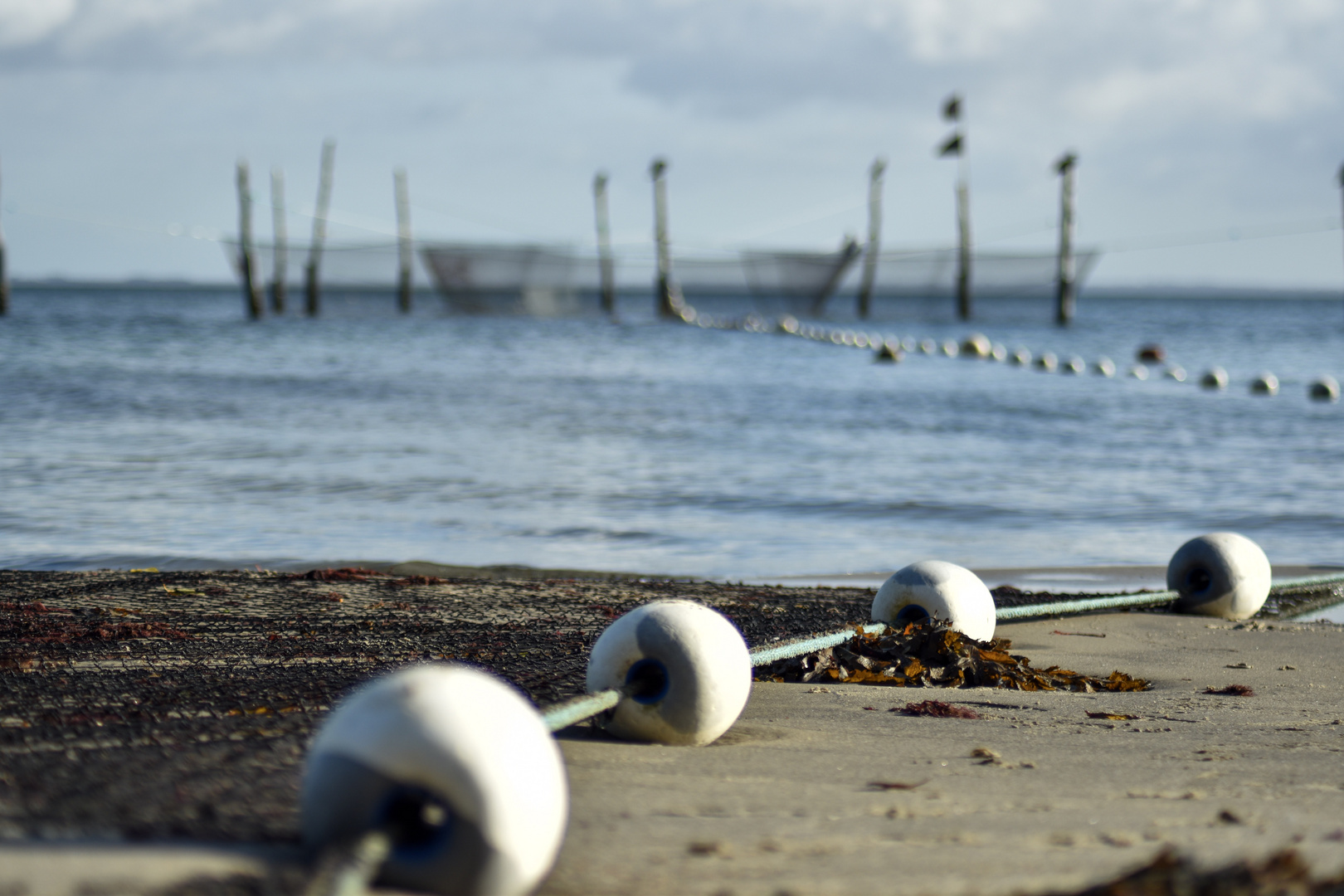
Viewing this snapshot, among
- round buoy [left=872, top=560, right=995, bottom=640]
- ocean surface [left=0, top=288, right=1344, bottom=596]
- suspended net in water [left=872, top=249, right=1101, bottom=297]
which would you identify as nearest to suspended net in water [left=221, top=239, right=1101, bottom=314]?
suspended net in water [left=872, top=249, right=1101, bottom=297]

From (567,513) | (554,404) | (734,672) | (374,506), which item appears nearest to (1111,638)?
(734,672)

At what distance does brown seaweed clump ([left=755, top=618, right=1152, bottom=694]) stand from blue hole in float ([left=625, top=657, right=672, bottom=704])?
46.1 inches

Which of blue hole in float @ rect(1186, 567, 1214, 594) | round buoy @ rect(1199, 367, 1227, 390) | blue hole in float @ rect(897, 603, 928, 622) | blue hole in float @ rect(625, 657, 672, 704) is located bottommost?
blue hole in float @ rect(1186, 567, 1214, 594)

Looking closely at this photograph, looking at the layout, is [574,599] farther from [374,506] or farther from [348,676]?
[374,506]

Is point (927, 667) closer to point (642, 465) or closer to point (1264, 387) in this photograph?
point (642, 465)

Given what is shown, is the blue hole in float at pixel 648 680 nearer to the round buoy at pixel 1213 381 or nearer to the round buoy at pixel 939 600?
the round buoy at pixel 939 600

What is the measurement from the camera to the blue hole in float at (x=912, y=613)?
490cm

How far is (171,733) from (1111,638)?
13.0 ft

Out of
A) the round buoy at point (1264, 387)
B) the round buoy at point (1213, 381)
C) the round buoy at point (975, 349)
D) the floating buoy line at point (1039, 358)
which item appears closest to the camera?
the round buoy at point (1264, 387)

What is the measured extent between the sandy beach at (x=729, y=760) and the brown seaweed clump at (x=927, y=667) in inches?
5.1

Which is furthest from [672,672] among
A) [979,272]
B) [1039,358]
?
[979,272]

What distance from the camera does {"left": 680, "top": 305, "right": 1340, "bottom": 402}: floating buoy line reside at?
23.0 metres

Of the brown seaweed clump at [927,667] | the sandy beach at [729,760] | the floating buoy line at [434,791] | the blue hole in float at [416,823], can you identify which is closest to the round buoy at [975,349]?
the sandy beach at [729,760]

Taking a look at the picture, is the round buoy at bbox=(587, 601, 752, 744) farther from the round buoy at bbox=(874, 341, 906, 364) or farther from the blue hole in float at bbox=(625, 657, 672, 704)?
the round buoy at bbox=(874, 341, 906, 364)
